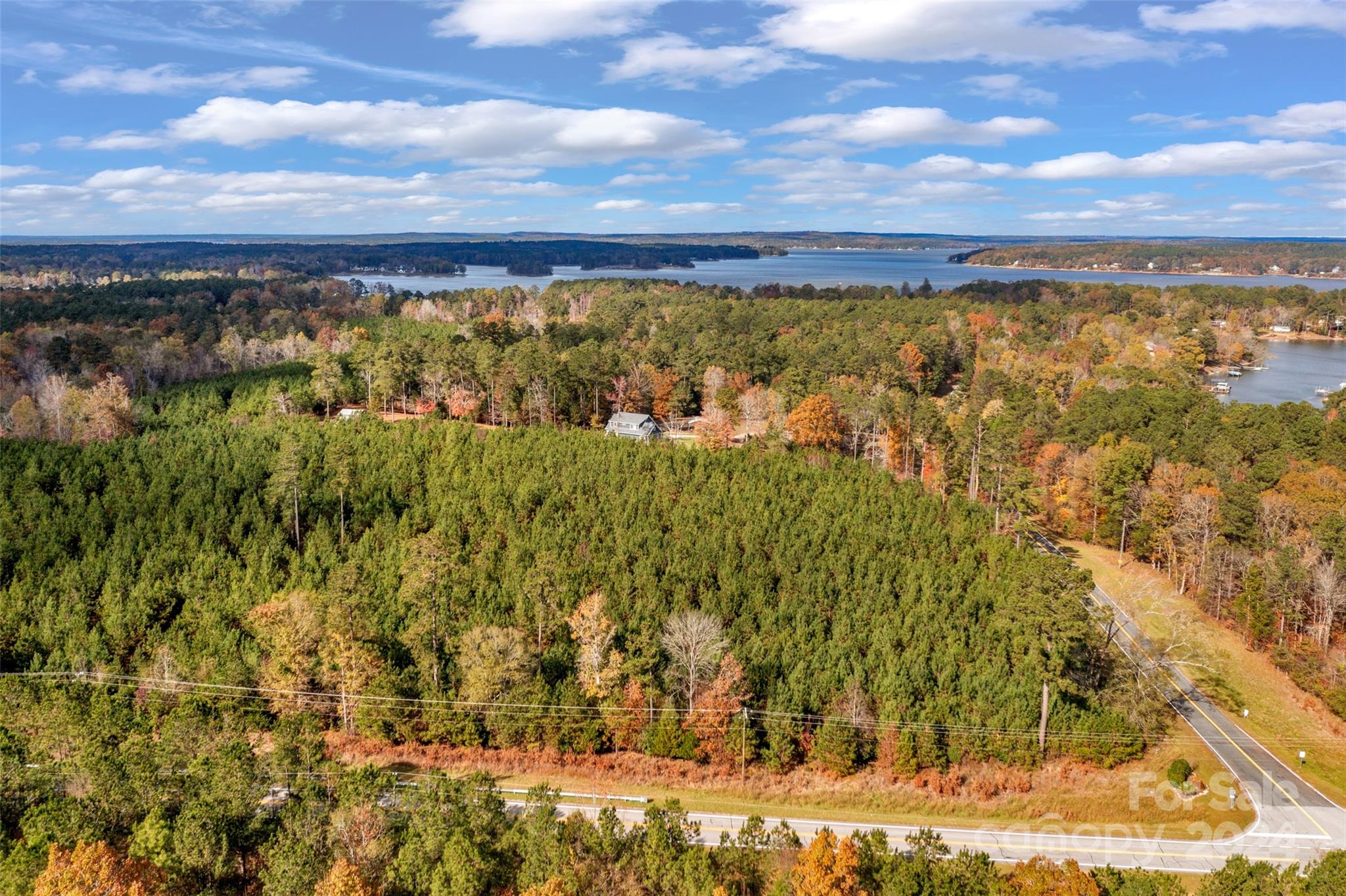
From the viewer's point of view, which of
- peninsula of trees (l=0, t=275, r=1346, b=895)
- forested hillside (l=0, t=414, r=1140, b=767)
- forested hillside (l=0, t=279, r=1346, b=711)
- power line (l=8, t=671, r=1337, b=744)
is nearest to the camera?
peninsula of trees (l=0, t=275, r=1346, b=895)

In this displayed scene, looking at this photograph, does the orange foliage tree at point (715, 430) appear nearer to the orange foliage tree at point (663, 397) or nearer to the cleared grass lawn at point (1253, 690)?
the orange foliage tree at point (663, 397)

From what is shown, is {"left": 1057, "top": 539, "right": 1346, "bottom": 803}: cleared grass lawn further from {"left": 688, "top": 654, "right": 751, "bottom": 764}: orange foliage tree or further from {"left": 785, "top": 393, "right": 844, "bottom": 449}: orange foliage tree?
{"left": 785, "top": 393, "right": 844, "bottom": 449}: orange foliage tree

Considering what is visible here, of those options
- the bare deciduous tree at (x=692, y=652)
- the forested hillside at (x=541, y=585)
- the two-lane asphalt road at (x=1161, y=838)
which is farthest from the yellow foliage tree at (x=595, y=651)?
the two-lane asphalt road at (x=1161, y=838)

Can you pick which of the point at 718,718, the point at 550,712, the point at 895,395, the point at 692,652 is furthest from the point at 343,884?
the point at 895,395

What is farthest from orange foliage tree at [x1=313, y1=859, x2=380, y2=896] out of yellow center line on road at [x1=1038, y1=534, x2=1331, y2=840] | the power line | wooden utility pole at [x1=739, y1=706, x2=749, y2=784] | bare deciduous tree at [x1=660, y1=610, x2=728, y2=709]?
yellow center line on road at [x1=1038, y1=534, x2=1331, y2=840]

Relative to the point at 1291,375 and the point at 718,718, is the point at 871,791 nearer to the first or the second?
the point at 718,718
